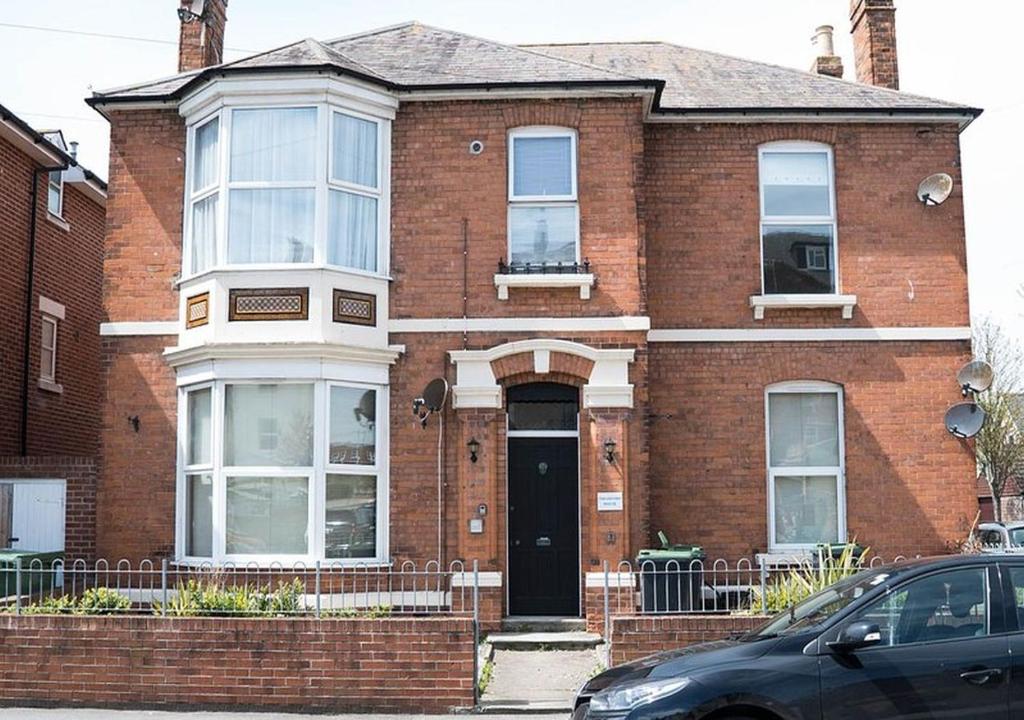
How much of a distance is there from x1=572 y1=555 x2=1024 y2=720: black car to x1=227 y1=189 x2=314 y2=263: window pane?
791 cm

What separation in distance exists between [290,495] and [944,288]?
8.83 metres

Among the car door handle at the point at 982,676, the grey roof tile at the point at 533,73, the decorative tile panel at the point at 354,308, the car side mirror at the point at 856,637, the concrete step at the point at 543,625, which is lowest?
the concrete step at the point at 543,625

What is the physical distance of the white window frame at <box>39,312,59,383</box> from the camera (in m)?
18.0

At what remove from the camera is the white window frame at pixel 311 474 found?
42.3 feet

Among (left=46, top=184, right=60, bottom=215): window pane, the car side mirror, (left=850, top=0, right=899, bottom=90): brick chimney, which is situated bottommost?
the car side mirror

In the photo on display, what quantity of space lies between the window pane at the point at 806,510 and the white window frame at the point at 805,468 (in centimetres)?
6

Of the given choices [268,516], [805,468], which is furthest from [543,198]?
[268,516]

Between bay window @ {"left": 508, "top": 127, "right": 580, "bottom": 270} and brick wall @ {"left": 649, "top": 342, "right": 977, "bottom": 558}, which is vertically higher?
bay window @ {"left": 508, "top": 127, "right": 580, "bottom": 270}

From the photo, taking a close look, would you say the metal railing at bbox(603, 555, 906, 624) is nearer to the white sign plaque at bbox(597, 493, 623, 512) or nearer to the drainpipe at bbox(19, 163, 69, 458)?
the white sign plaque at bbox(597, 493, 623, 512)

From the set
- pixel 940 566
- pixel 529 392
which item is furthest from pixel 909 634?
pixel 529 392

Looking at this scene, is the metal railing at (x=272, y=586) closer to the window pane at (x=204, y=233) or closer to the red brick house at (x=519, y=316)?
the red brick house at (x=519, y=316)

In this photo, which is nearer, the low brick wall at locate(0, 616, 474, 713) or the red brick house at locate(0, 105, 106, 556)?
the low brick wall at locate(0, 616, 474, 713)

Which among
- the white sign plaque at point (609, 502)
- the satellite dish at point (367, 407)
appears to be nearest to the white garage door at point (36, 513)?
the satellite dish at point (367, 407)

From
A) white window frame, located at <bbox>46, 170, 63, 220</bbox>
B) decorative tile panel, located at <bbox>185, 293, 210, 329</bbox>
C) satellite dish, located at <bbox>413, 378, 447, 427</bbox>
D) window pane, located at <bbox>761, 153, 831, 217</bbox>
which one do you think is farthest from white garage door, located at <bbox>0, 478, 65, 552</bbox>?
window pane, located at <bbox>761, 153, 831, 217</bbox>
